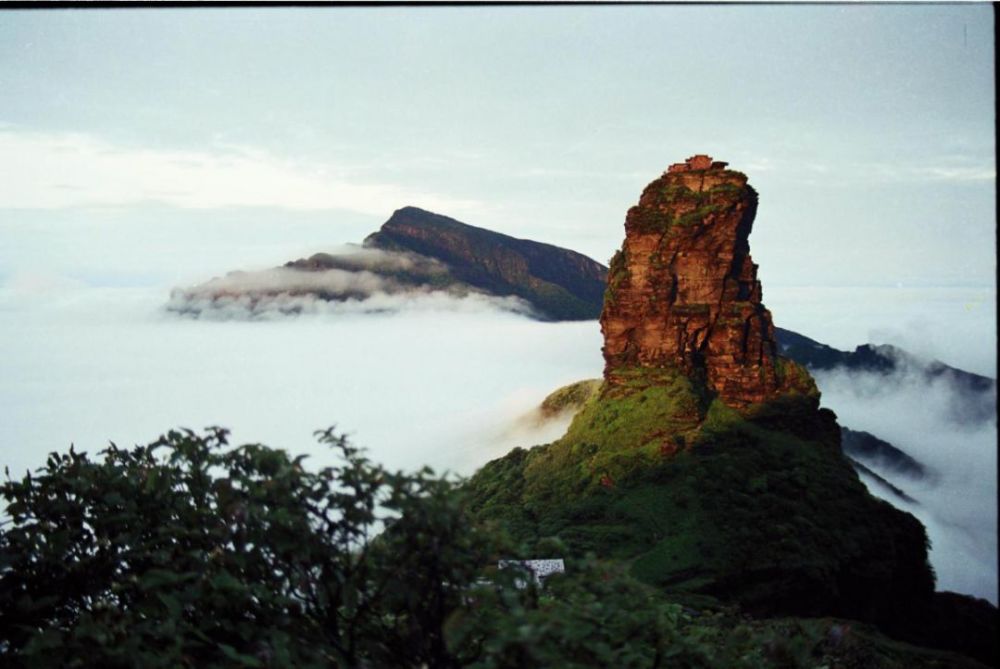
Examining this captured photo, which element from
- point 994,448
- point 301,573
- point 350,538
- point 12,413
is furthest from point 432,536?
point 12,413

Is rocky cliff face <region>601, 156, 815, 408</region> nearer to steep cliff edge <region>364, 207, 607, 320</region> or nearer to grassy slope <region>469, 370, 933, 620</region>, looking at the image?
grassy slope <region>469, 370, 933, 620</region>

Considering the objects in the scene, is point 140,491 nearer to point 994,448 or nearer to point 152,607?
point 152,607

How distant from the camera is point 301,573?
517 centimetres

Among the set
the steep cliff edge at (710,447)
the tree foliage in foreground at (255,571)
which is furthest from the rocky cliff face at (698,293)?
the tree foliage in foreground at (255,571)

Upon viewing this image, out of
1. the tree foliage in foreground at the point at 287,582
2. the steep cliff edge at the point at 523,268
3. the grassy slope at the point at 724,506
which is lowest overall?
the grassy slope at the point at 724,506

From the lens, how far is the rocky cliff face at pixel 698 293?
183 feet

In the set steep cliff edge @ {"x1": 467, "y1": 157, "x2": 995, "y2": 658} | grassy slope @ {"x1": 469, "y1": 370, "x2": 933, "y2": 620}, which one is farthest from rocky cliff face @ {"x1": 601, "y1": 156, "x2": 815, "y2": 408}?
grassy slope @ {"x1": 469, "y1": 370, "x2": 933, "y2": 620}

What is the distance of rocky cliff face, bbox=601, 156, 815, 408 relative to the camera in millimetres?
55875

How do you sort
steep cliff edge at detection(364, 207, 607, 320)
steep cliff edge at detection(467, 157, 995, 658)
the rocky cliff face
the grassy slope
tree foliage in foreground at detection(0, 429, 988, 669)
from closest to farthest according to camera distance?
1. tree foliage in foreground at detection(0, 429, 988, 669)
2. the grassy slope
3. steep cliff edge at detection(467, 157, 995, 658)
4. the rocky cliff face
5. steep cliff edge at detection(364, 207, 607, 320)

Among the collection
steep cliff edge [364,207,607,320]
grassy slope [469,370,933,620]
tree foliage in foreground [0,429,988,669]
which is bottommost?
grassy slope [469,370,933,620]

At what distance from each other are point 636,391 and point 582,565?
178 feet

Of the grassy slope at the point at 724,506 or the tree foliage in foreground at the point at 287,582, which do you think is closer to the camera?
the tree foliage in foreground at the point at 287,582

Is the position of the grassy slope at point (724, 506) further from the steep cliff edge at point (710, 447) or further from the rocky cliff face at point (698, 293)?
the rocky cliff face at point (698, 293)

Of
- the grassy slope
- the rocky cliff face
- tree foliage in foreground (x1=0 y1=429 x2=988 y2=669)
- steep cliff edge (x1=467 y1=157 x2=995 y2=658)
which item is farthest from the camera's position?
the rocky cliff face
